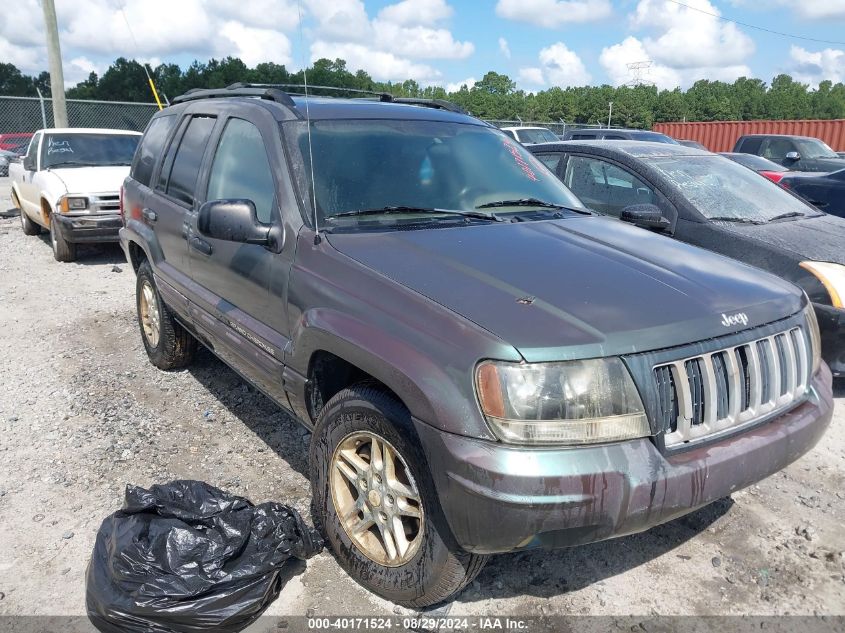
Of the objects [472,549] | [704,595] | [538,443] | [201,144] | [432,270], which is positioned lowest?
[704,595]

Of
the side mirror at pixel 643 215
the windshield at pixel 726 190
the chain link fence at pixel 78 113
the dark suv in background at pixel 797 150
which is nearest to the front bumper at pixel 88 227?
the side mirror at pixel 643 215

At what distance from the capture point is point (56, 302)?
7.22 m

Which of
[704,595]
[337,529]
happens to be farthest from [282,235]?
[704,595]

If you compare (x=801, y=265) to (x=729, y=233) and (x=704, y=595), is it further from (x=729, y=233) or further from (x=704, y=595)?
(x=704, y=595)

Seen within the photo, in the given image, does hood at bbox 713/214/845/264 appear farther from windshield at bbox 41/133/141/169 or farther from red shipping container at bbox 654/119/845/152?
red shipping container at bbox 654/119/845/152

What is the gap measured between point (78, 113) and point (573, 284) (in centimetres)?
2120

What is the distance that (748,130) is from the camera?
27.5 meters

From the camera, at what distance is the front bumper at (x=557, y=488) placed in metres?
2.13

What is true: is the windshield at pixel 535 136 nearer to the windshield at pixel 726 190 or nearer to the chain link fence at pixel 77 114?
the chain link fence at pixel 77 114

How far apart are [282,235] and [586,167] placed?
361cm

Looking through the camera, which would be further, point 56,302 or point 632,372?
point 56,302

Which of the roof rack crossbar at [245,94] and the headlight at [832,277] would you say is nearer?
the roof rack crossbar at [245,94]

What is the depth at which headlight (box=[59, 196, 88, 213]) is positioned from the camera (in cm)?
871

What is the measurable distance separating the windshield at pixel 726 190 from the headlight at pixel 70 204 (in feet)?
22.6
